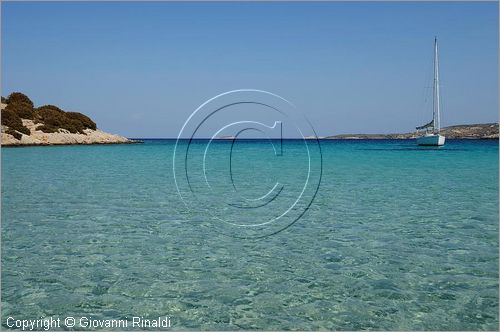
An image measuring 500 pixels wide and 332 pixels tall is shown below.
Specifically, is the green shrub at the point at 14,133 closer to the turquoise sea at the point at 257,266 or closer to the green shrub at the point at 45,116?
the green shrub at the point at 45,116

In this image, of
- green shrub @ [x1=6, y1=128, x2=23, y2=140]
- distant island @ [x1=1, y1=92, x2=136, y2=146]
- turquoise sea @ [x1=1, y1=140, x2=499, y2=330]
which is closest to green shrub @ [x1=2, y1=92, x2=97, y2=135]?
distant island @ [x1=1, y1=92, x2=136, y2=146]

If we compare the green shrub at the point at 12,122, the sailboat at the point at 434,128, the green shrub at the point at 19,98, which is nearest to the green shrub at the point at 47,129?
the green shrub at the point at 12,122

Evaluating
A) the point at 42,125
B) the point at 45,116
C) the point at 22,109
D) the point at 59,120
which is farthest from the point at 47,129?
the point at 45,116

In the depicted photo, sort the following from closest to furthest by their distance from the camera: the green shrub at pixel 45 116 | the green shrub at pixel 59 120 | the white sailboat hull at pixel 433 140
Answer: the white sailboat hull at pixel 433 140, the green shrub at pixel 45 116, the green shrub at pixel 59 120

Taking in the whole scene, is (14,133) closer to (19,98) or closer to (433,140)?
(19,98)

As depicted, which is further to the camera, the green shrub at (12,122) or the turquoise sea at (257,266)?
the green shrub at (12,122)

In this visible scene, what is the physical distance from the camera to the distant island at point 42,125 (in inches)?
3622

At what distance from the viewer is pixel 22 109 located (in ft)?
352

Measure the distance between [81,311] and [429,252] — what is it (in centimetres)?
888

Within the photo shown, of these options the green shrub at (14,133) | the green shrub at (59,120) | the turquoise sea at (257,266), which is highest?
the green shrub at (59,120)

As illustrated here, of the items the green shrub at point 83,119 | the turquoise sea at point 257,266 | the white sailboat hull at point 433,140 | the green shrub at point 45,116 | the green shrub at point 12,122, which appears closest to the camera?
the turquoise sea at point 257,266

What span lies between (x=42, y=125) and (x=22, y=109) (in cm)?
715

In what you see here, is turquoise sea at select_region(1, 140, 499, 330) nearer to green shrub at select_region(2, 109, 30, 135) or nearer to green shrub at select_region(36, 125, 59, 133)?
green shrub at select_region(2, 109, 30, 135)

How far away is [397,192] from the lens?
24.5m
